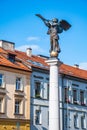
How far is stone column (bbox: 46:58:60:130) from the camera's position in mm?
21719

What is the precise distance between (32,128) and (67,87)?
27.5 feet

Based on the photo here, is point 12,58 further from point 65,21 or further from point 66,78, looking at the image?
point 65,21

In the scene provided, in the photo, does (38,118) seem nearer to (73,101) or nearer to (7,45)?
(73,101)

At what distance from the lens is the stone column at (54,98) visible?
2172 centimetres

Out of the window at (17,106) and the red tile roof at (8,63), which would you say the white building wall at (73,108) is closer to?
the red tile roof at (8,63)

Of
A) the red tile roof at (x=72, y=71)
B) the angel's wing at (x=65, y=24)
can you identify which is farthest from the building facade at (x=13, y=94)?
the angel's wing at (x=65, y=24)

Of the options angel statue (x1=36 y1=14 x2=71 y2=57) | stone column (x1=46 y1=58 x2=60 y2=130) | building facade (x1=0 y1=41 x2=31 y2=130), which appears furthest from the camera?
building facade (x1=0 y1=41 x2=31 y2=130)

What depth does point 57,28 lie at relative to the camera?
23812mm

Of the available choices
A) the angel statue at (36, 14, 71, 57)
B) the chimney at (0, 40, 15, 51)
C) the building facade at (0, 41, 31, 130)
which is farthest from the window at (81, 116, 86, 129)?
the angel statue at (36, 14, 71, 57)

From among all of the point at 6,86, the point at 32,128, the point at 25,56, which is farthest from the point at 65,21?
the point at 25,56

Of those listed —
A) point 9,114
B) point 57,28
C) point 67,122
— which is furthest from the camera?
point 67,122

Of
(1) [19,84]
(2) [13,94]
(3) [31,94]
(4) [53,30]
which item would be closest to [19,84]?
(1) [19,84]

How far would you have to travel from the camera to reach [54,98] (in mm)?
22062

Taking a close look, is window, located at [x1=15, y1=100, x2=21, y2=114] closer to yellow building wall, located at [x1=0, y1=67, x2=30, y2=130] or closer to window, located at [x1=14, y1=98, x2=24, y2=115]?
window, located at [x1=14, y1=98, x2=24, y2=115]
